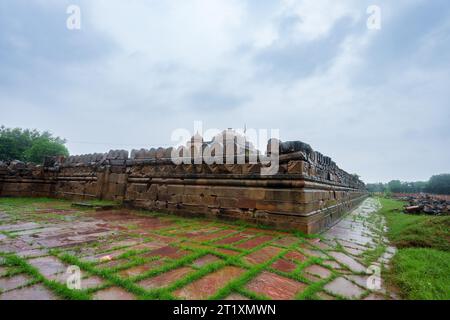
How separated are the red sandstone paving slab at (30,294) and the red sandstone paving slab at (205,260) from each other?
3.60ft

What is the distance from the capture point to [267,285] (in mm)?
1725

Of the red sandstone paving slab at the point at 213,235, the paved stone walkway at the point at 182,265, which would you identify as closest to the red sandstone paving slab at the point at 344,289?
the paved stone walkway at the point at 182,265

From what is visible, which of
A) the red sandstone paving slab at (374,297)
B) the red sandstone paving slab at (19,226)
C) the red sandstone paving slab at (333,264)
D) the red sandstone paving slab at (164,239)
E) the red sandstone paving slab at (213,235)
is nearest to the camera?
the red sandstone paving slab at (374,297)

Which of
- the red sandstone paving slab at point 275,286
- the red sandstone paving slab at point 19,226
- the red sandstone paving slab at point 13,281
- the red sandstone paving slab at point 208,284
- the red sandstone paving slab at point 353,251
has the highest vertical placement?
the red sandstone paving slab at point 13,281

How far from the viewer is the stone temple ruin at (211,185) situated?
3.94m

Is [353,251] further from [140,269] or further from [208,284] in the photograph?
[140,269]

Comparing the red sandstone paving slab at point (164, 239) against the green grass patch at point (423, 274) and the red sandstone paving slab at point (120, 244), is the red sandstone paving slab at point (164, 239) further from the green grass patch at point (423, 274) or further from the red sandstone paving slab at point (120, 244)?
the green grass patch at point (423, 274)

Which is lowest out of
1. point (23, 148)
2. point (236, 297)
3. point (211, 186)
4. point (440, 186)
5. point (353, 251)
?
point (353, 251)

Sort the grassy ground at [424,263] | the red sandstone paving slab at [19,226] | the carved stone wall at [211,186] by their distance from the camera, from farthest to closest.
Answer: the carved stone wall at [211,186], the red sandstone paving slab at [19,226], the grassy ground at [424,263]

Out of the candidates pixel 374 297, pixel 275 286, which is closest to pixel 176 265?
pixel 275 286

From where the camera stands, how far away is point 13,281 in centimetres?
160

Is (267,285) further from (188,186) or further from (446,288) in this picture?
(188,186)

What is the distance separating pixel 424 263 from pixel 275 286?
1925mm
